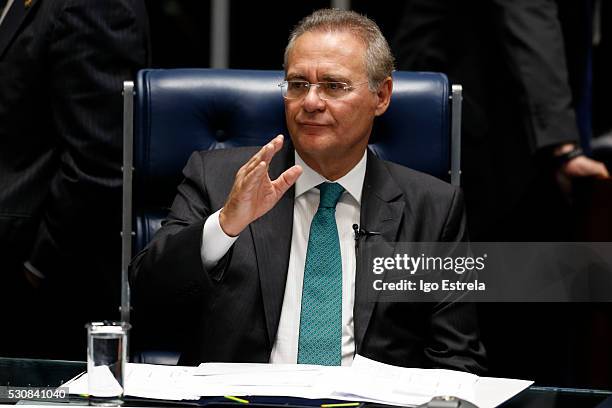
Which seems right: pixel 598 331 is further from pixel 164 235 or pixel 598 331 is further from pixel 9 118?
pixel 9 118

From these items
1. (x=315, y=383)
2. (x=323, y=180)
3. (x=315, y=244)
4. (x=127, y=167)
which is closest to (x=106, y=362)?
(x=315, y=383)

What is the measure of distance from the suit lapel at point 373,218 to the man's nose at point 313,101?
0.26 meters

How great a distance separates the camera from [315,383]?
2.18m

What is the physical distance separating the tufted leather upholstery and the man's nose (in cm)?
28

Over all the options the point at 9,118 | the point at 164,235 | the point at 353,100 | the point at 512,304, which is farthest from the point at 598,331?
the point at 9,118

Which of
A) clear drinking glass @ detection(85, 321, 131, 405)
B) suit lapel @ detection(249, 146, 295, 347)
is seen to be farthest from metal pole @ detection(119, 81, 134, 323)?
clear drinking glass @ detection(85, 321, 131, 405)

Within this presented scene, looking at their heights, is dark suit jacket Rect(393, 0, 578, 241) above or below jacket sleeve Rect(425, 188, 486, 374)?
above

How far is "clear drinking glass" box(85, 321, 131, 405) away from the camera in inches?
79.8

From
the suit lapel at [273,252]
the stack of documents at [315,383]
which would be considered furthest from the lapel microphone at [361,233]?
the stack of documents at [315,383]

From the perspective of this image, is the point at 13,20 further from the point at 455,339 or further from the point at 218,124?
the point at 455,339

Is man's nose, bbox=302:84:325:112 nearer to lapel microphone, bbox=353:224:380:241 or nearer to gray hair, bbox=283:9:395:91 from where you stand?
gray hair, bbox=283:9:395:91

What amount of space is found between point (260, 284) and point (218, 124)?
54 cm

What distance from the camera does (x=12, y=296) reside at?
11.7 feet

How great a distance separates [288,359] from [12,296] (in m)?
1.17
